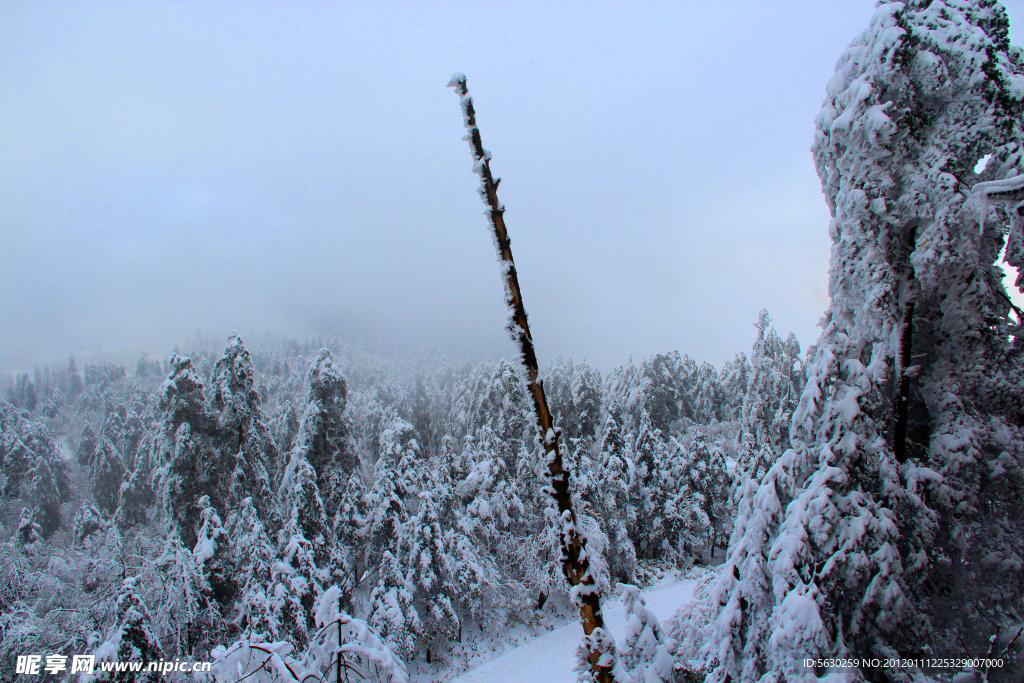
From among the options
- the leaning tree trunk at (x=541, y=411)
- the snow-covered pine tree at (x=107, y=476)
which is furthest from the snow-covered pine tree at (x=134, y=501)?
the leaning tree trunk at (x=541, y=411)

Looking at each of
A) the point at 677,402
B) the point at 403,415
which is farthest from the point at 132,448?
the point at 677,402

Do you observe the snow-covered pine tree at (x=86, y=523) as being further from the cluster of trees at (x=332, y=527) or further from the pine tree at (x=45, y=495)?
the pine tree at (x=45, y=495)

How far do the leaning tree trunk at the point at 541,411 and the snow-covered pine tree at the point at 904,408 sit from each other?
270 centimetres

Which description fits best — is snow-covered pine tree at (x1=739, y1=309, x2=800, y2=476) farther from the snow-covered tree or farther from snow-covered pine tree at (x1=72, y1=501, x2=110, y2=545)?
snow-covered pine tree at (x1=72, y1=501, x2=110, y2=545)

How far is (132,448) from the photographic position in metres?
58.7

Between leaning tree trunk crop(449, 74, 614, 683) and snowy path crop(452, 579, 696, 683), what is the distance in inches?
642

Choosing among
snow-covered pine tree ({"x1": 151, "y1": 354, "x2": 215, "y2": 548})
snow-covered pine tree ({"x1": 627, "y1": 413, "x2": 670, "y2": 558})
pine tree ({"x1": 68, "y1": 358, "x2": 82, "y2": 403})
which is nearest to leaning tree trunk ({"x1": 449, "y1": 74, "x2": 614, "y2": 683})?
snow-covered pine tree ({"x1": 151, "y1": 354, "x2": 215, "y2": 548})

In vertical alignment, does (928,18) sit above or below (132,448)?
below

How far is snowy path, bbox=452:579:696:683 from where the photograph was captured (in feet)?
59.4

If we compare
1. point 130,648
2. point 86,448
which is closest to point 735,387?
point 130,648

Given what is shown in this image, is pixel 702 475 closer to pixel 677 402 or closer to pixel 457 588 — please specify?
pixel 457 588

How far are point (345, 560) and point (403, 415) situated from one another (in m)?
35.8

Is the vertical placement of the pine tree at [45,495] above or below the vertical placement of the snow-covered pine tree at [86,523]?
above

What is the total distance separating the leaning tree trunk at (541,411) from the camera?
98.1 inches
